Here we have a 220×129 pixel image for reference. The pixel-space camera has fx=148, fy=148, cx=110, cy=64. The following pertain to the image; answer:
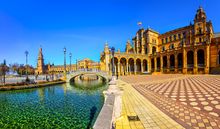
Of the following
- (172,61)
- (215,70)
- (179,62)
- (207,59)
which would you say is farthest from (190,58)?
(215,70)

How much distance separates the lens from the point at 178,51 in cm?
4847

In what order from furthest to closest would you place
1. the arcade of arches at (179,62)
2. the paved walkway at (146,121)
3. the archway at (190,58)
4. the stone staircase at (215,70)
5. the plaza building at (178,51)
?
1. the archway at (190,58)
2. the arcade of arches at (179,62)
3. the plaza building at (178,51)
4. the stone staircase at (215,70)
5. the paved walkway at (146,121)

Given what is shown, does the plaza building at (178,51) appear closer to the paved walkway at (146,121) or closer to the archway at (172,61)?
the archway at (172,61)

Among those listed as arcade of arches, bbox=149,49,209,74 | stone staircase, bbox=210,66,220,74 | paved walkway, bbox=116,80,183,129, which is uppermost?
arcade of arches, bbox=149,49,209,74

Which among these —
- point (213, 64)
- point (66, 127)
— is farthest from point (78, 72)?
point (213, 64)

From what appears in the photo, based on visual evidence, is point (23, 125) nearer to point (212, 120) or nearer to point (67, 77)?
point (212, 120)

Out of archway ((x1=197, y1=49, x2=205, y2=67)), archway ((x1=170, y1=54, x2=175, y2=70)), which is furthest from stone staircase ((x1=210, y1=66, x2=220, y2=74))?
archway ((x1=170, y1=54, x2=175, y2=70))

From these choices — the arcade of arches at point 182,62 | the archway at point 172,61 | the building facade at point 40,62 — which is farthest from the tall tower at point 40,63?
the archway at point 172,61

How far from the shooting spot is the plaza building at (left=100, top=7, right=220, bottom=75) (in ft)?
138

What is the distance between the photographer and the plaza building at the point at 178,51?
4203 centimetres

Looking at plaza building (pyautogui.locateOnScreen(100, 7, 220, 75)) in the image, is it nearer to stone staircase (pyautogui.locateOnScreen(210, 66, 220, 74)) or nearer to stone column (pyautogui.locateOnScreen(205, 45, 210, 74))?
stone column (pyautogui.locateOnScreen(205, 45, 210, 74))

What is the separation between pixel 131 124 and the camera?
649 centimetres

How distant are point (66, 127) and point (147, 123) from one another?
5279 millimetres

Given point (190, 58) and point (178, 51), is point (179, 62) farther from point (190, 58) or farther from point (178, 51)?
point (178, 51)
